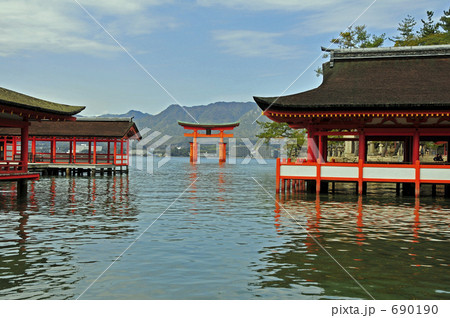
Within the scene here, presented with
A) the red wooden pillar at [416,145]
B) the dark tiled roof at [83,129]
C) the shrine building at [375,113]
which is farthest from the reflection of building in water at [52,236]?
the dark tiled roof at [83,129]

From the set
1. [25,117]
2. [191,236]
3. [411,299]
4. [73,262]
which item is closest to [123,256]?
[73,262]

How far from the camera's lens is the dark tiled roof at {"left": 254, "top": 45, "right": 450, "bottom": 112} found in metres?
23.5

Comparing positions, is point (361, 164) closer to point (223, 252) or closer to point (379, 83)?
point (379, 83)

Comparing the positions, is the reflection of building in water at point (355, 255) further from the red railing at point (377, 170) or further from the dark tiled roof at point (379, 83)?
the dark tiled roof at point (379, 83)

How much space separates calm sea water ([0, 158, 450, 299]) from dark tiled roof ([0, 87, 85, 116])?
4247mm

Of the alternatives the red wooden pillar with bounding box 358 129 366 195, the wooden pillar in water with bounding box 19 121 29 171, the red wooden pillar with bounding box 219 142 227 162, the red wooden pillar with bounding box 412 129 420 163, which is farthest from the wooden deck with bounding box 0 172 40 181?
the red wooden pillar with bounding box 219 142 227 162

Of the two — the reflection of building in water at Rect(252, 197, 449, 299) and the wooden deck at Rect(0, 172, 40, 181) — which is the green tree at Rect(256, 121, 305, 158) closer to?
the wooden deck at Rect(0, 172, 40, 181)

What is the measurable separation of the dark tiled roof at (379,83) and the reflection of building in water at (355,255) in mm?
7219

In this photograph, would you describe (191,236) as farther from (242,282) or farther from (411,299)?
(411,299)

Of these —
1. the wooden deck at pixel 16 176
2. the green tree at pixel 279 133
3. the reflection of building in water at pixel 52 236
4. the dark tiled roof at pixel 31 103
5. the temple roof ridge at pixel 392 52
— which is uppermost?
the temple roof ridge at pixel 392 52

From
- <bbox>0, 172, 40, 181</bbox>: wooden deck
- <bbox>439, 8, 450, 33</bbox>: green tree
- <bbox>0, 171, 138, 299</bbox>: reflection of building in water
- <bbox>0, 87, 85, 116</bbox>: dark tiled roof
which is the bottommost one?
<bbox>0, 171, 138, 299</bbox>: reflection of building in water

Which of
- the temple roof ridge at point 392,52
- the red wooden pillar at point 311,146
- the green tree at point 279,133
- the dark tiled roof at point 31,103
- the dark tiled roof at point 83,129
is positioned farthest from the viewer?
the green tree at point 279,133

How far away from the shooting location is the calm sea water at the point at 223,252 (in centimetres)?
797

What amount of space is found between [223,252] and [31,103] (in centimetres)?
1483
